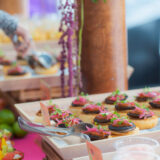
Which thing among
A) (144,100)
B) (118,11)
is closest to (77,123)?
(144,100)

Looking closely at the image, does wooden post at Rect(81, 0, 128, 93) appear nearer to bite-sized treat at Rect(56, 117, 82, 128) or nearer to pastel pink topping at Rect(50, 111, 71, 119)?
pastel pink topping at Rect(50, 111, 71, 119)

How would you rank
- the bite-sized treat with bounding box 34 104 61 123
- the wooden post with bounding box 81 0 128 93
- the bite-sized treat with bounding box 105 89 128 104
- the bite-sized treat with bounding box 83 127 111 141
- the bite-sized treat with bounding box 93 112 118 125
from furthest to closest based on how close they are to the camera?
1. the wooden post with bounding box 81 0 128 93
2. the bite-sized treat with bounding box 105 89 128 104
3. the bite-sized treat with bounding box 34 104 61 123
4. the bite-sized treat with bounding box 93 112 118 125
5. the bite-sized treat with bounding box 83 127 111 141

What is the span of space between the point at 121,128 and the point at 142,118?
0.28 m

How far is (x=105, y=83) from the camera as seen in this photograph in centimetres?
252

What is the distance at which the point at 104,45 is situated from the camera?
96.8 inches

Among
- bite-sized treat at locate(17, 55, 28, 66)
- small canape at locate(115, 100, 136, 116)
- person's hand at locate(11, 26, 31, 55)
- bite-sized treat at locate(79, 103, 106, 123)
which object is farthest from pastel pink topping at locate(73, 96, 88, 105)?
bite-sized treat at locate(17, 55, 28, 66)

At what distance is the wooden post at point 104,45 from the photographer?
7.94ft

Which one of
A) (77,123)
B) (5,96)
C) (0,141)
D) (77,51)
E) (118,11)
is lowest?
(5,96)

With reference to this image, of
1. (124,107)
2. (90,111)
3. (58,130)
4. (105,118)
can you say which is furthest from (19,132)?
(58,130)

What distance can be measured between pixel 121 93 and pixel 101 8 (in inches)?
22.8

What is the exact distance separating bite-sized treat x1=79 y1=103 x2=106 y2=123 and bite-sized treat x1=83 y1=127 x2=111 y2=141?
43 cm

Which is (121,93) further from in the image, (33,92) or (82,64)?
(33,92)

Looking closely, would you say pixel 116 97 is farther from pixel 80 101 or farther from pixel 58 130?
pixel 58 130

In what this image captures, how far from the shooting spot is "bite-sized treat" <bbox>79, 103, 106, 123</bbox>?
2003 millimetres
